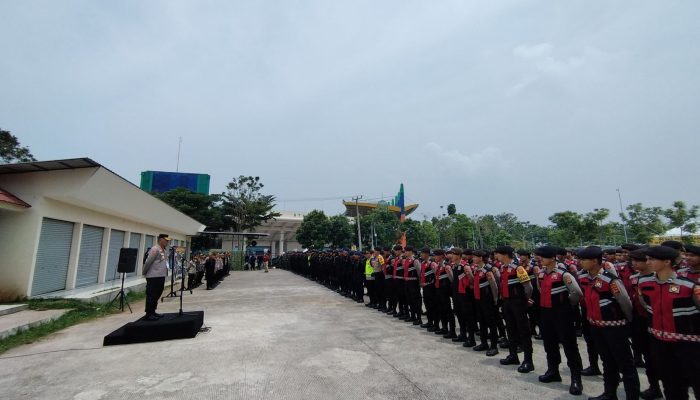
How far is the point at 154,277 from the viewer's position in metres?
7.05

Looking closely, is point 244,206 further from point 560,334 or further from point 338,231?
point 560,334

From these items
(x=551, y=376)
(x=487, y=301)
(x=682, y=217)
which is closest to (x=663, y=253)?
(x=551, y=376)

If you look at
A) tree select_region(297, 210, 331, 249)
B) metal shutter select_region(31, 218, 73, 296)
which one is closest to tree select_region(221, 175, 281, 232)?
tree select_region(297, 210, 331, 249)

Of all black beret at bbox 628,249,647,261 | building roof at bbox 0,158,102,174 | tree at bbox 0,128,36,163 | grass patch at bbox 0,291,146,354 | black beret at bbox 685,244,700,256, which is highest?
tree at bbox 0,128,36,163

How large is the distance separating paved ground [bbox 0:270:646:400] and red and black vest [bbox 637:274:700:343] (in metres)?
1.38

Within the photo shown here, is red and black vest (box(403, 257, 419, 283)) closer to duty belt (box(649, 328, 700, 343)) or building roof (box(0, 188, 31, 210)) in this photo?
duty belt (box(649, 328, 700, 343))

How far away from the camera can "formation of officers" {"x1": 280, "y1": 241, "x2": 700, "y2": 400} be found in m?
3.17

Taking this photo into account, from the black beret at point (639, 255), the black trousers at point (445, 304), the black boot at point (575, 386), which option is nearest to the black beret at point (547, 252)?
the black beret at point (639, 255)

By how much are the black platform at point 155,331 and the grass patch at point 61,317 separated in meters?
1.78

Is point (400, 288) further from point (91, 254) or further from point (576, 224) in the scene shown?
point (576, 224)

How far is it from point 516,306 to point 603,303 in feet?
4.72

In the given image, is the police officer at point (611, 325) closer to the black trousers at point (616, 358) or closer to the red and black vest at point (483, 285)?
the black trousers at point (616, 358)

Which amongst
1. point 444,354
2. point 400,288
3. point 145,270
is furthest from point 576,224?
point 145,270

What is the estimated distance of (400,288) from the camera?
28.7 feet
